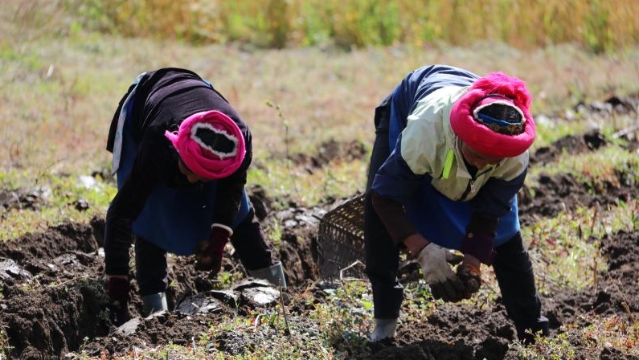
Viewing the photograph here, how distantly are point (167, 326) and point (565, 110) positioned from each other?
602 centimetres

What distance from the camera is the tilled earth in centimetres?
475

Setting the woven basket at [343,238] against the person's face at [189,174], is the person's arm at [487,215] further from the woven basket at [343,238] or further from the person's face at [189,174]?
the woven basket at [343,238]

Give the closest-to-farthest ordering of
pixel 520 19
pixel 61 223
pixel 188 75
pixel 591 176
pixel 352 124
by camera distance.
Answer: pixel 188 75 → pixel 61 223 → pixel 591 176 → pixel 352 124 → pixel 520 19

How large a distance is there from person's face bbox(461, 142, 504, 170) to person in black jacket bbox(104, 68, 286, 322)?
1.09 metres

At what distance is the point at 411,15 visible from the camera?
13.6 m

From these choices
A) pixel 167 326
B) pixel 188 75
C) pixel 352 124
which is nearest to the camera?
pixel 167 326

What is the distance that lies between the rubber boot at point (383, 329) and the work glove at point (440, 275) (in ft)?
1.75

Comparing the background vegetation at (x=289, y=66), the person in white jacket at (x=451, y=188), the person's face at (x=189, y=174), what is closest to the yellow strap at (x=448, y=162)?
the person in white jacket at (x=451, y=188)

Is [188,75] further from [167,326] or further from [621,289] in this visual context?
[621,289]

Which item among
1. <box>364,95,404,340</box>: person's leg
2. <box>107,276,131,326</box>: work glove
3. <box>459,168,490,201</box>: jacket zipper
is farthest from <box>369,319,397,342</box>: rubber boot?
<box>107,276,131,326</box>: work glove

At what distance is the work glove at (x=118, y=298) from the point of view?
207 inches

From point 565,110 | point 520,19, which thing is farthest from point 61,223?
point 520,19

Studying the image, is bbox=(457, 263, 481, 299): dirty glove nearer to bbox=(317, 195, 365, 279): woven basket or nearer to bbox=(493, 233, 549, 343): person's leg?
bbox=(493, 233, 549, 343): person's leg

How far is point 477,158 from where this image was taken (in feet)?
13.6
